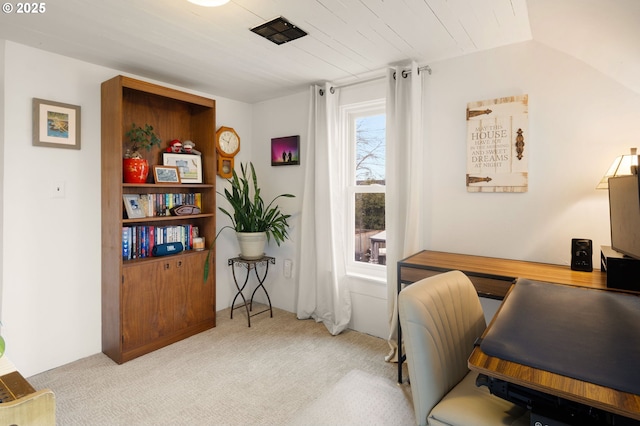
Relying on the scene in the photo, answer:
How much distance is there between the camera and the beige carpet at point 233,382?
2.01 metres

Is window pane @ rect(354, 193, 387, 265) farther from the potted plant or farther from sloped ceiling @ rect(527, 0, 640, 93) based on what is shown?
the potted plant

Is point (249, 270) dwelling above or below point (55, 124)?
below

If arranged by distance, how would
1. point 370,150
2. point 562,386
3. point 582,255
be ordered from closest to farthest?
point 562,386, point 582,255, point 370,150

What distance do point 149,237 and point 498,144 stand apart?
2880mm

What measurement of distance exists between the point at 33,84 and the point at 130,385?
2.20m

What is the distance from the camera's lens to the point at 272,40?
229 cm

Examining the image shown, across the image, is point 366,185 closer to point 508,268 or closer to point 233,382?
point 508,268

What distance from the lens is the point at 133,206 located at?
2830mm

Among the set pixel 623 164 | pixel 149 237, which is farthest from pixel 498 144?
pixel 149 237

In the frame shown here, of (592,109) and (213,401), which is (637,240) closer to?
(592,109)

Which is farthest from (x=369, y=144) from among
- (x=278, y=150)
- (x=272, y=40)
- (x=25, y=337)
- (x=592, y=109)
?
(x=25, y=337)

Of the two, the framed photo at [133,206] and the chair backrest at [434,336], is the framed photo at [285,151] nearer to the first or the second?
the framed photo at [133,206]

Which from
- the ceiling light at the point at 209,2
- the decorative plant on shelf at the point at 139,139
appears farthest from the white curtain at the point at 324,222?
the ceiling light at the point at 209,2

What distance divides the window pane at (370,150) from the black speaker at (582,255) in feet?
5.05
